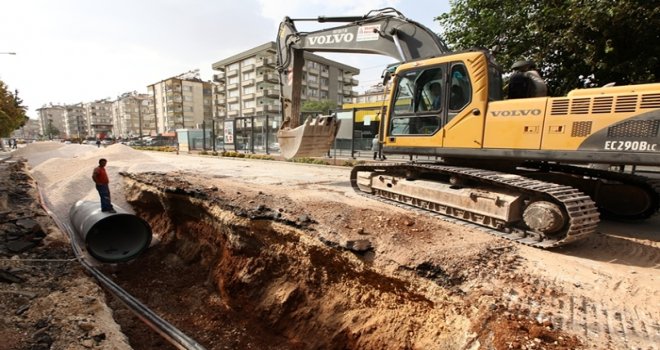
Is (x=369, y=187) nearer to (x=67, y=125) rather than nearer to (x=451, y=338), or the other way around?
(x=451, y=338)

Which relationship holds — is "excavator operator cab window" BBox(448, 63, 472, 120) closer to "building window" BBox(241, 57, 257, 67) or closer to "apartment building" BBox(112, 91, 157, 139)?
"building window" BBox(241, 57, 257, 67)

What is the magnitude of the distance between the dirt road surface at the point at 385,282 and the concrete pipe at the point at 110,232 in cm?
44

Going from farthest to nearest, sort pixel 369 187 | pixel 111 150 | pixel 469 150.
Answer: pixel 111 150, pixel 369 187, pixel 469 150

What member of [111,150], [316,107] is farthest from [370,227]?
[316,107]

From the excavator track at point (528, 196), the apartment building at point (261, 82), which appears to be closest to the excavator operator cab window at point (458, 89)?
the excavator track at point (528, 196)

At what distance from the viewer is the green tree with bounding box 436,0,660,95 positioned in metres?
7.50

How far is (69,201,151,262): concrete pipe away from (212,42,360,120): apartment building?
40562mm

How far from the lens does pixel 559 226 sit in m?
4.51

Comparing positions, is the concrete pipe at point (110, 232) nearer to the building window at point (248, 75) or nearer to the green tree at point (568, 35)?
the green tree at point (568, 35)

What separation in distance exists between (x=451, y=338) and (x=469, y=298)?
1.46 ft

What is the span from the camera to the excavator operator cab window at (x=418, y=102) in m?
6.00

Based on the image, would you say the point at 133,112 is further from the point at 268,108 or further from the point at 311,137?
the point at 311,137

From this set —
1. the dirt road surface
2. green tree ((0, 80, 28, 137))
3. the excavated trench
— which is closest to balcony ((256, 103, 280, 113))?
green tree ((0, 80, 28, 137))

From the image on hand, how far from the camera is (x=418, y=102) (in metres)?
6.30
